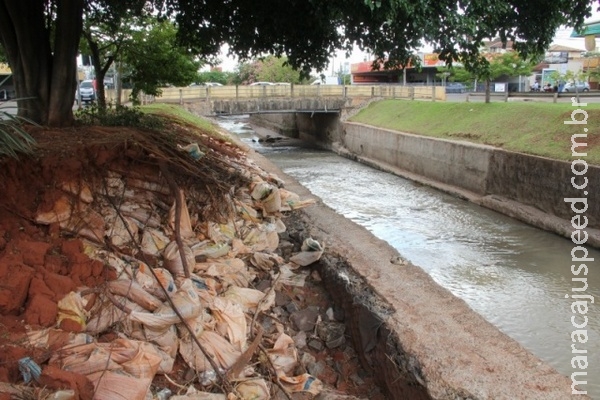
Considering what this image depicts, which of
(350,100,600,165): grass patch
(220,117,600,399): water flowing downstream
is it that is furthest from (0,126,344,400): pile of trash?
(350,100,600,165): grass patch

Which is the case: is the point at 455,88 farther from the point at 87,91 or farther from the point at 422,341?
the point at 422,341

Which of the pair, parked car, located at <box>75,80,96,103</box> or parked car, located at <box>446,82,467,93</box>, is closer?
parked car, located at <box>75,80,96,103</box>

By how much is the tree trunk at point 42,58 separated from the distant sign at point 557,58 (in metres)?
38.4

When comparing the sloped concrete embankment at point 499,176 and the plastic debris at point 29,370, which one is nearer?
the plastic debris at point 29,370

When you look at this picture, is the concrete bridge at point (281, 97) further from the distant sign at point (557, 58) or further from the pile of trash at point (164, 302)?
the pile of trash at point (164, 302)

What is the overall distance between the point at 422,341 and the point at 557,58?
4165 centimetres

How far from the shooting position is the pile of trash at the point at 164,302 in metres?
3.29

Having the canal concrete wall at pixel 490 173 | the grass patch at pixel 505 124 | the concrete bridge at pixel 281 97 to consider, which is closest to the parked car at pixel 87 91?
the concrete bridge at pixel 281 97

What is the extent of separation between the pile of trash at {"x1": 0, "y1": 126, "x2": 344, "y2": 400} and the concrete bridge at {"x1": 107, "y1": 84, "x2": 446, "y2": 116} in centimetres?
2356

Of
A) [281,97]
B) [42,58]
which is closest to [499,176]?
[42,58]

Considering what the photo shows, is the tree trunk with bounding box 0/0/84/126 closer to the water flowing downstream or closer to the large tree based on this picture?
the large tree

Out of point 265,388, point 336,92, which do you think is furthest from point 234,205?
point 336,92

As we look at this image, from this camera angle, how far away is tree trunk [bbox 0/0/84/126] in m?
6.98

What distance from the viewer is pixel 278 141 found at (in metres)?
35.8
